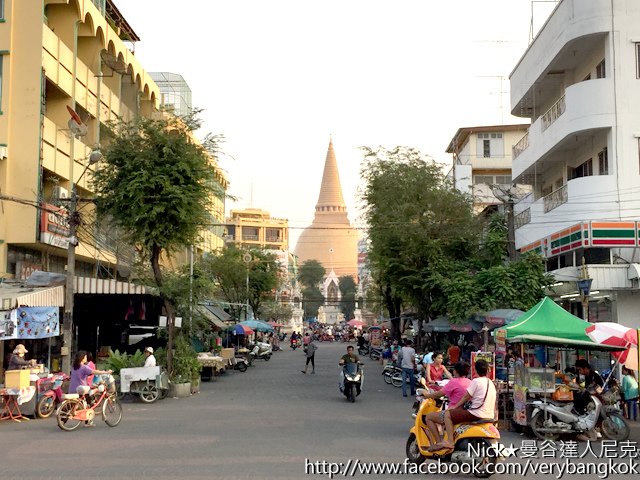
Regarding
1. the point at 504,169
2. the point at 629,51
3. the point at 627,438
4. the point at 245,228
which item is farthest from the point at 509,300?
the point at 245,228

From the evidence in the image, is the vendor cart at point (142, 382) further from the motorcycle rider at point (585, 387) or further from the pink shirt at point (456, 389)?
the pink shirt at point (456, 389)

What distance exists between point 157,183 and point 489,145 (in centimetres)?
3674

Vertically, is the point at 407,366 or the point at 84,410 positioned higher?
the point at 407,366

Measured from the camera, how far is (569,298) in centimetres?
2873

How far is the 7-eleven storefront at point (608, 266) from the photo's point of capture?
25.6m

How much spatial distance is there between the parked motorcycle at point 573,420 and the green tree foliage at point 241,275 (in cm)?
4305

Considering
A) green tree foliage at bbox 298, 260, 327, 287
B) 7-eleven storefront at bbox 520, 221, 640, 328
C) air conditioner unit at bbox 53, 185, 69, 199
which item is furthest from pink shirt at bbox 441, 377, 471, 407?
green tree foliage at bbox 298, 260, 327, 287

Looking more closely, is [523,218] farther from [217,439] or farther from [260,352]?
[217,439]

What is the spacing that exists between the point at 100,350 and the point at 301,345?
42.7 m

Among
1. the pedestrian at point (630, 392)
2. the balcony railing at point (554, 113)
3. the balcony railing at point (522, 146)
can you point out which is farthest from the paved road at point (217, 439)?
the balcony railing at point (522, 146)

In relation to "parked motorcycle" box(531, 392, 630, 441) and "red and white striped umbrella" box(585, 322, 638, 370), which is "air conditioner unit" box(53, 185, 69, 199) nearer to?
"red and white striped umbrella" box(585, 322, 638, 370)

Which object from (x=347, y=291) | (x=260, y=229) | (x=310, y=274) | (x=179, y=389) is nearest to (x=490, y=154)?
(x=179, y=389)

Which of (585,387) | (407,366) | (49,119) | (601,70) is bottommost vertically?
(407,366)

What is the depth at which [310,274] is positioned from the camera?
149m
